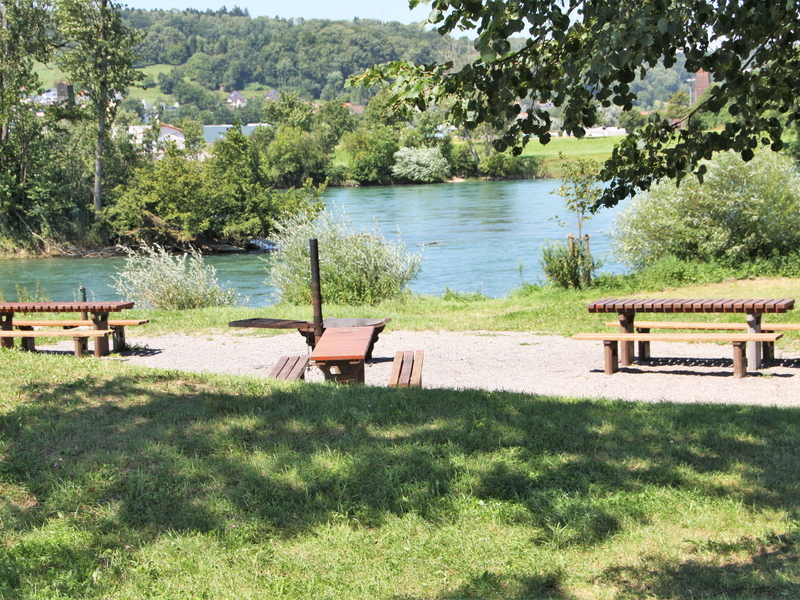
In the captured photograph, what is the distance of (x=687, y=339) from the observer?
7.96 metres

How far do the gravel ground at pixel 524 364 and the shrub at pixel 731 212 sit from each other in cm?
832

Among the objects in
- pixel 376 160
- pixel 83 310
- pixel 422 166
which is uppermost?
pixel 376 160

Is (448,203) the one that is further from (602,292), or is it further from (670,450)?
(670,450)

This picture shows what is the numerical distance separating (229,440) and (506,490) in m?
1.59

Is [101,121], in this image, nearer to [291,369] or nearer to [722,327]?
[291,369]

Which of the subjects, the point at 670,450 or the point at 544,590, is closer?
the point at 544,590

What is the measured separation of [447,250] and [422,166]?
44383 millimetres

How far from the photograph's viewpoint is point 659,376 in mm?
7922

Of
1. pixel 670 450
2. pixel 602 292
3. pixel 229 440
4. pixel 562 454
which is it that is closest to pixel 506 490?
pixel 562 454

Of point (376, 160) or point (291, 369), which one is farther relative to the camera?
point (376, 160)

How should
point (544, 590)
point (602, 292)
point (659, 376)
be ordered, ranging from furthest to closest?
point (602, 292)
point (659, 376)
point (544, 590)

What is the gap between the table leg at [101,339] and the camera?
9898mm

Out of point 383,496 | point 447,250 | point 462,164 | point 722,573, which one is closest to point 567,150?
point 462,164

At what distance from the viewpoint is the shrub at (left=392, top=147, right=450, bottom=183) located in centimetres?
7288
